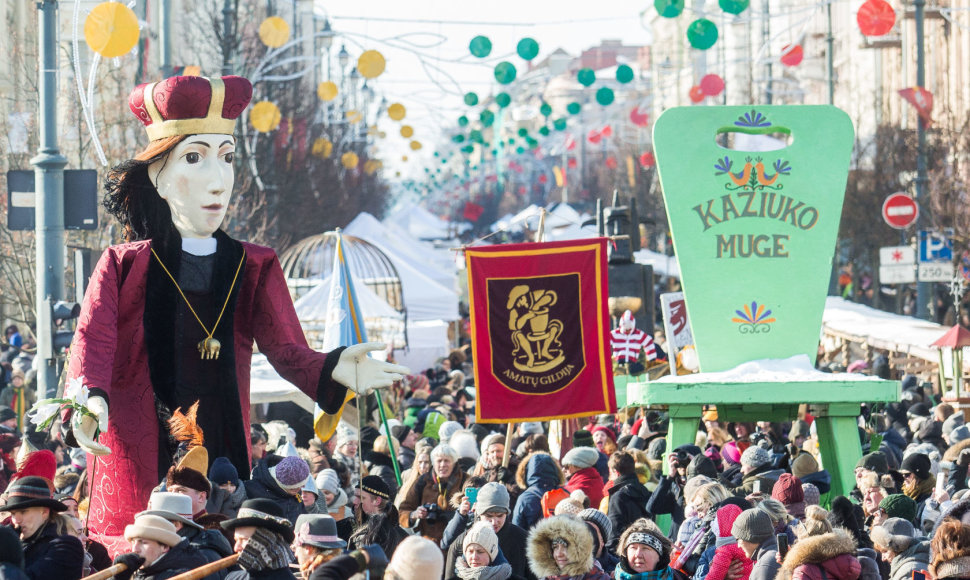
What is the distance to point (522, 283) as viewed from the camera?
11414 mm

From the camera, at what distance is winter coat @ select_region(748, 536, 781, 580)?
7336mm

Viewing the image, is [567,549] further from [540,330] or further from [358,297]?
[358,297]

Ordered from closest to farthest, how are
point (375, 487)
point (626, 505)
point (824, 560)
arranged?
point (824, 560), point (375, 487), point (626, 505)

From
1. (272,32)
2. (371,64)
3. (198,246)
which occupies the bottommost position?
(198,246)

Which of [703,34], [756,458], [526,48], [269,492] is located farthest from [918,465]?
[526,48]

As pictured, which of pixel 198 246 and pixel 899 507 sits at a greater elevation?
pixel 198 246

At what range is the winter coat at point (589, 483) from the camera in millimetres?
10170

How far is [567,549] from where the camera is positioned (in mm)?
6941

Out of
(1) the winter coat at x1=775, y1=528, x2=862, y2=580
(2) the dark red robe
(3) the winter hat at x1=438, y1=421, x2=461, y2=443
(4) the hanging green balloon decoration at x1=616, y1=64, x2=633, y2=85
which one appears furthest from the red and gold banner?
(4) the hanging green balloon decoration at x1=616, y1=64, x2=633, y2=85

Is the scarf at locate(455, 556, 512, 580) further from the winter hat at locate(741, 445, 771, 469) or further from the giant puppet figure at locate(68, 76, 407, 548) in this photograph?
the winter hat at locate(741, 445, 771, 469)

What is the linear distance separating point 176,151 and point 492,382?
3.96 meters

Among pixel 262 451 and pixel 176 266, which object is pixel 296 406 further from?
pixel 176 266

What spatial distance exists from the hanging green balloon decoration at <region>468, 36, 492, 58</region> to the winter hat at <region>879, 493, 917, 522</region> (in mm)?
12063

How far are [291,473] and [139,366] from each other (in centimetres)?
103
